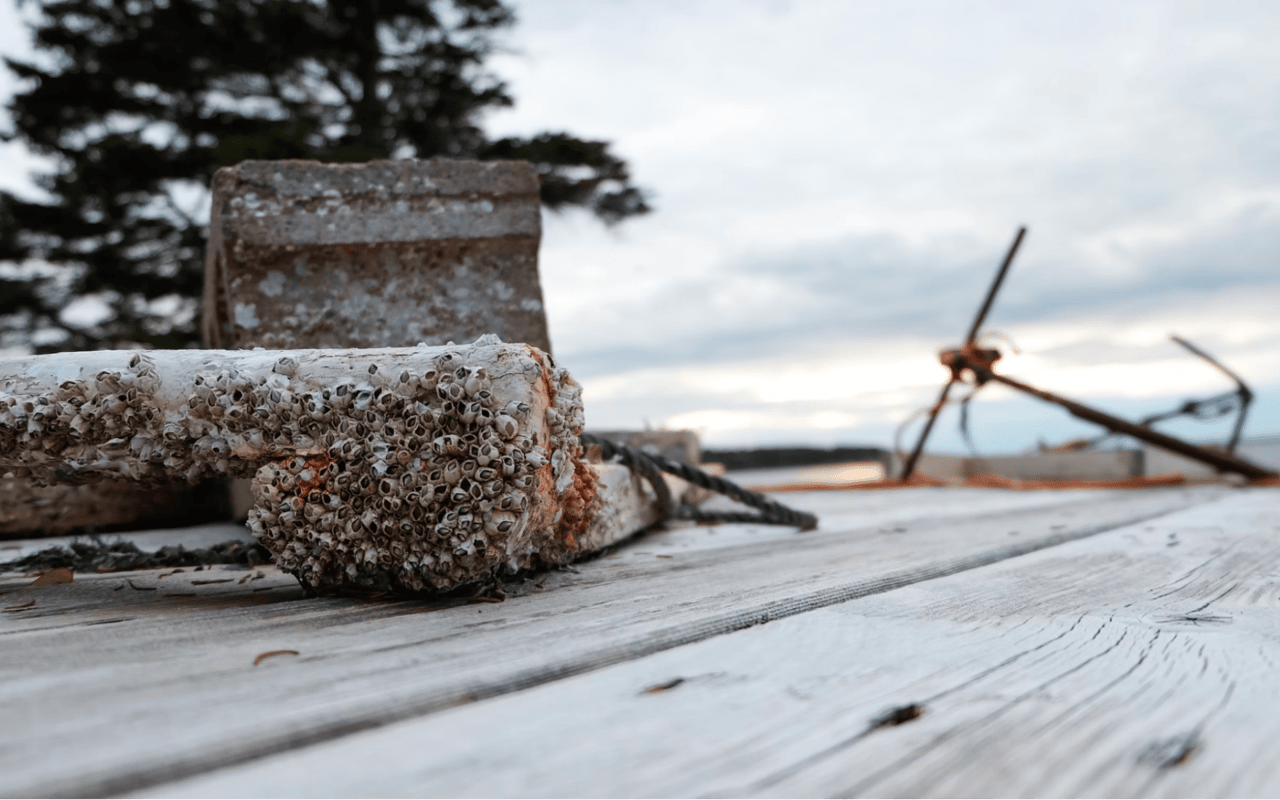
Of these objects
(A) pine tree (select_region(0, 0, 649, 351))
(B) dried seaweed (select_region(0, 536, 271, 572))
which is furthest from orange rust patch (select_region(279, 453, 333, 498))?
(A) pine tree (select_region(0, 0, 649, 351))

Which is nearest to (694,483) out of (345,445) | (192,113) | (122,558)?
(345,445)

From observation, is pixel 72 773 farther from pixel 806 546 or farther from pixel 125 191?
pixel 125 191

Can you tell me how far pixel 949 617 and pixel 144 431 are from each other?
0.99 m

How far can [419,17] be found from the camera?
346 inches

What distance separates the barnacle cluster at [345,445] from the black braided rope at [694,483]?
26.2 inches

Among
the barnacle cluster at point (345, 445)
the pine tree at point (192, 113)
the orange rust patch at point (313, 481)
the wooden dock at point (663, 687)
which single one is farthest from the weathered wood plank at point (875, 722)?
the pine tree at point (192, 113)

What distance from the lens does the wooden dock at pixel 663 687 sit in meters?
0.52

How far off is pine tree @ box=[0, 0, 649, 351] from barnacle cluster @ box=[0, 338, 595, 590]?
7.08 m

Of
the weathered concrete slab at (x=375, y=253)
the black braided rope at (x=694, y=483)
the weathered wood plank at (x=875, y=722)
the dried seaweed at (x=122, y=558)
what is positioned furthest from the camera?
the weathered concrete slab at (x=375, y=253)

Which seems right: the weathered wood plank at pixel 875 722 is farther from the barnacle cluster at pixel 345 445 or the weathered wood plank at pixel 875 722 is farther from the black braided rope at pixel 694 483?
the black braided rope at pixel 694 483

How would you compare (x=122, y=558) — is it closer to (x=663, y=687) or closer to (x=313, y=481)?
(x=313, y=481)

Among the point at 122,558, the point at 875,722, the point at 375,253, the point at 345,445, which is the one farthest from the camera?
the point at 375,253

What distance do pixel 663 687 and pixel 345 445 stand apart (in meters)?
0.55

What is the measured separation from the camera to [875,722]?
60cm
